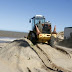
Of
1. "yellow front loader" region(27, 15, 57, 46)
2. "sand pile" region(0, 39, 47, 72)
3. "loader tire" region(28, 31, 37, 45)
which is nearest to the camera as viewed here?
"sand pile" region(0, 39, 47, 72)

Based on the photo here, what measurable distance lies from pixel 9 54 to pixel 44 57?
2.91 metres

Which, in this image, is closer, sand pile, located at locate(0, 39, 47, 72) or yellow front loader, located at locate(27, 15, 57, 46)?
sand pile, located at locate(0, 39, 47, 72)

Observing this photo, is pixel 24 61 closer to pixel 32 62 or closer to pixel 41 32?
pixel 32 62

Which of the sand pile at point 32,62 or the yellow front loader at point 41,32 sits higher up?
the yellow front loader at point 41,32

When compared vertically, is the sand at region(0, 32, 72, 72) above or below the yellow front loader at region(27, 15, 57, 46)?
below

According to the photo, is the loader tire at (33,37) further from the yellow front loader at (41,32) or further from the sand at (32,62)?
the sand at (32,62)

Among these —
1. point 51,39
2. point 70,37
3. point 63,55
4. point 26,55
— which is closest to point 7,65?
point 26,55

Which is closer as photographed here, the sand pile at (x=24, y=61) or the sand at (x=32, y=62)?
the sand at (x=32, y=62)

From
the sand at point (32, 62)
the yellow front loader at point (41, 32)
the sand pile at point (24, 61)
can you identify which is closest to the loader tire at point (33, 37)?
the yellow front loader at point (41, 32)

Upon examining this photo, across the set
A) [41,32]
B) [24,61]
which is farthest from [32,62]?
[41,32]

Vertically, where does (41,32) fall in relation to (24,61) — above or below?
above

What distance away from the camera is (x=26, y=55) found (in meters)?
11.2

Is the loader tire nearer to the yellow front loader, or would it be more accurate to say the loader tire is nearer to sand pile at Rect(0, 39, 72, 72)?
the yellow front loader

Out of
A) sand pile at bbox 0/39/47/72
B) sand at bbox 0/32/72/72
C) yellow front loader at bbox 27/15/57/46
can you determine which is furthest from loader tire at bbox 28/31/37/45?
sand pile at bbox 0/39/47/72
